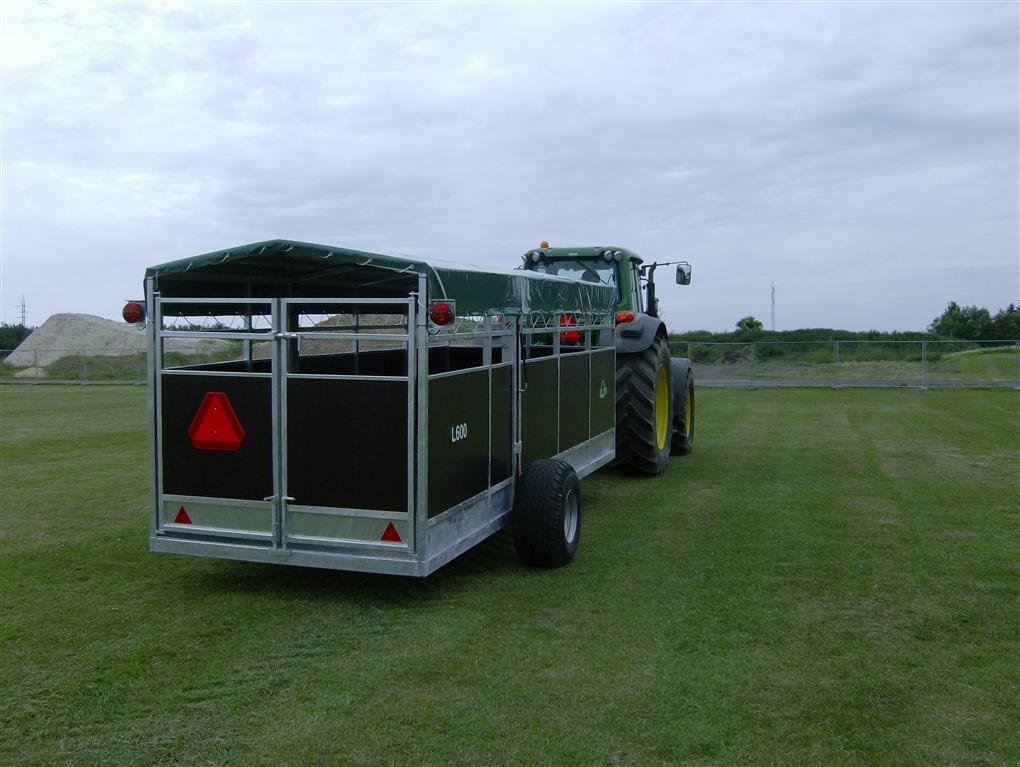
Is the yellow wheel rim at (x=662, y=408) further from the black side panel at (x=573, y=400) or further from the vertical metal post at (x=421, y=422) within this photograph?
the vertical metal post at (x=421, y=422)

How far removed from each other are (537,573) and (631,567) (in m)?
0.73

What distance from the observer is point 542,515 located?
6.86m

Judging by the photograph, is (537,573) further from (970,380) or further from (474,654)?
(970,380)

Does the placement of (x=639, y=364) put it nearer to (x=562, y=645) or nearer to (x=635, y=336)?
(x=635, y=336)

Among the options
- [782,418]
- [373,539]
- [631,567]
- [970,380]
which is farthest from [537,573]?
[970,380]

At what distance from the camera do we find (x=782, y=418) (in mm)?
18109

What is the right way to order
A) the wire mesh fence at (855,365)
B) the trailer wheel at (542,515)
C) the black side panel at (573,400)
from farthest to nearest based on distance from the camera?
the wire mesh fence at (855,365) → the black side panel at (573,400) → the trailer wheel at (542,515)

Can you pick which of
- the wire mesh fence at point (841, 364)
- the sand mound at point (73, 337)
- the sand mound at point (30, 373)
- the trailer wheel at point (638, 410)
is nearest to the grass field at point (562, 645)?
the trailer wheel at point (638, 410)

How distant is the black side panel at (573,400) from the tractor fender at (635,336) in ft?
5.23

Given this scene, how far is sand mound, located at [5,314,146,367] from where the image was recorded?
4328cm

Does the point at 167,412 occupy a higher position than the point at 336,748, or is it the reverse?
the point at 167,412

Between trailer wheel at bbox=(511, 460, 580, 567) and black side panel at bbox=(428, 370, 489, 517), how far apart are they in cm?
39

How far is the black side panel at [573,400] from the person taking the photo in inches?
330

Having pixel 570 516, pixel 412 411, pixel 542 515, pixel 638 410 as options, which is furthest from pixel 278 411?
pixel 638 410
